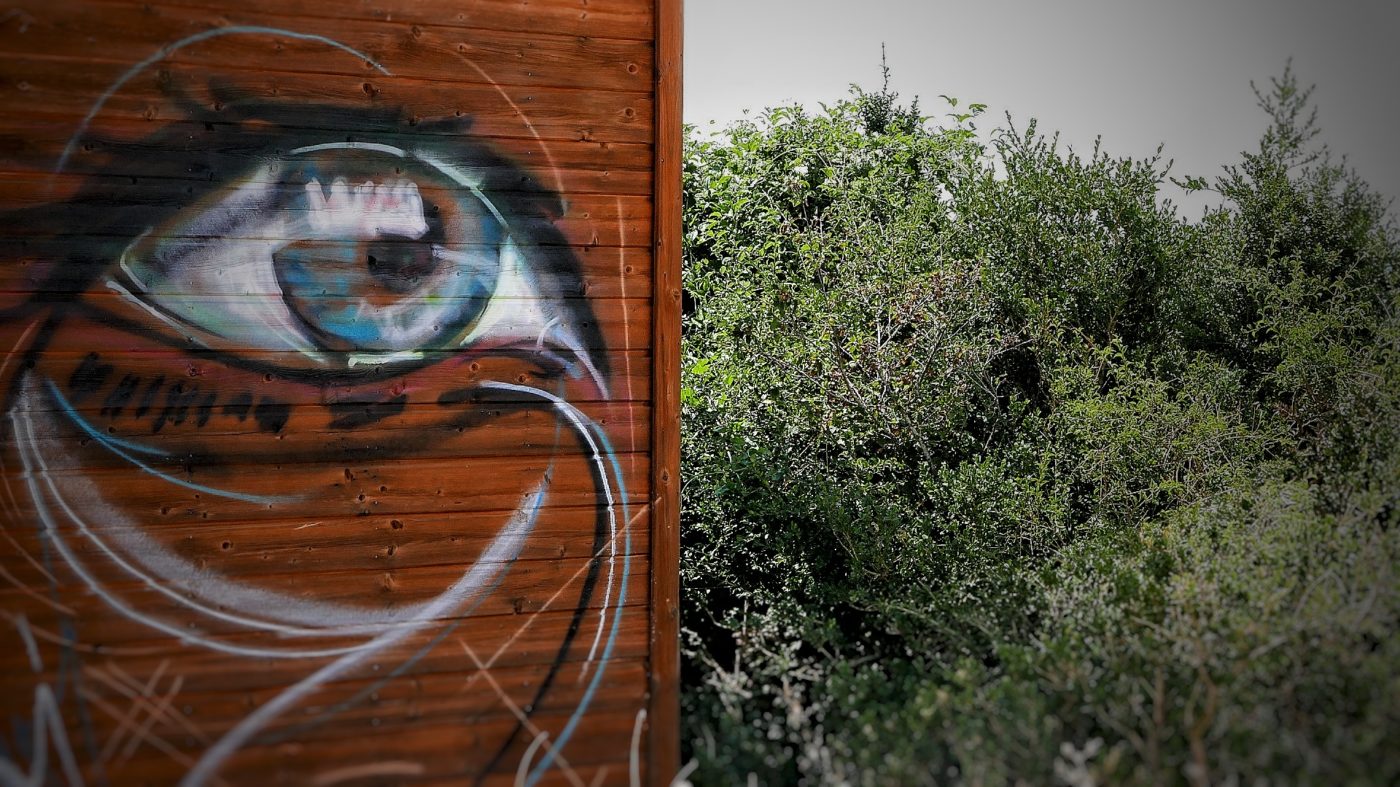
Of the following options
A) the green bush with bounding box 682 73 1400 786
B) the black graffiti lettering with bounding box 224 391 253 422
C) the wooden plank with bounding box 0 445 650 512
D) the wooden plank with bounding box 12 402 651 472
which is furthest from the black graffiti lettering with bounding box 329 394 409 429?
the green bush with bounding box 682 73 1400 786

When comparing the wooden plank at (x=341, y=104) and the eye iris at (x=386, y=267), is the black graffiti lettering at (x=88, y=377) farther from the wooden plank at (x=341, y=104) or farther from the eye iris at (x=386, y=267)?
the wooden plank at (x=341, y=104)

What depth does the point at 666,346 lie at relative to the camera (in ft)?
8.98

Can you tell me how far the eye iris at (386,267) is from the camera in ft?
8.38

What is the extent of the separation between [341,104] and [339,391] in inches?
30.5

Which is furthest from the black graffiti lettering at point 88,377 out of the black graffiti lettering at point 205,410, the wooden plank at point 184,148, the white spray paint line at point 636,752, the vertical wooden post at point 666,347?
the white spray paint line at point 636,752

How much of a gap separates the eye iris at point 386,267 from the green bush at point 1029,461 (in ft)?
4.32

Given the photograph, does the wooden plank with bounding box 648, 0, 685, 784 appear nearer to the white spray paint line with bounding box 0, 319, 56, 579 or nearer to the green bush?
the green bush

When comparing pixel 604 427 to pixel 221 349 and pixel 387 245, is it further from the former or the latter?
pixel 221 349

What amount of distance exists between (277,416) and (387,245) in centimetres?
54

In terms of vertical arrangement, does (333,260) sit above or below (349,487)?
above

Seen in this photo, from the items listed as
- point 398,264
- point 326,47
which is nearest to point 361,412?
point 398,264

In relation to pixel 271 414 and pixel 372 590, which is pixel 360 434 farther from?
pixel 372 590

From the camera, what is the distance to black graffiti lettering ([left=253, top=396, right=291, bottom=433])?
2516 mm

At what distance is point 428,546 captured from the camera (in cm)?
258
